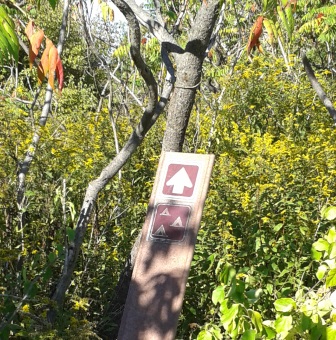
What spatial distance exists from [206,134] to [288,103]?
47.4 inches

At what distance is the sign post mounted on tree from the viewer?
2105mm

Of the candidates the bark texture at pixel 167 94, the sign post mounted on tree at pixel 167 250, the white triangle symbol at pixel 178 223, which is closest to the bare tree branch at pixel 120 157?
the bark texture at pixel 167 94

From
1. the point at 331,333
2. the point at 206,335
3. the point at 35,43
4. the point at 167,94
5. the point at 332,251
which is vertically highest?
the point at 167,94

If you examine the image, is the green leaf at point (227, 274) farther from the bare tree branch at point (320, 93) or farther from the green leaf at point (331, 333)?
the bare tree branch at point (320, 93)

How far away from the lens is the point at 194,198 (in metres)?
2.18

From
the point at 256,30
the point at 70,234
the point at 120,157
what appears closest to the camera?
the point at 256,30

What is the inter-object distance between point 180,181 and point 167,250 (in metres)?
0.27

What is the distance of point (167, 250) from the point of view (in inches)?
85.2

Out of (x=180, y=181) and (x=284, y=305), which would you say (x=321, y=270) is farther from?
(x=180, y=181)

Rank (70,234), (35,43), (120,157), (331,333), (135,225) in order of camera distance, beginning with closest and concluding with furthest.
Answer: (331,333), (35,43), (70,234), (120,157), (135,225)

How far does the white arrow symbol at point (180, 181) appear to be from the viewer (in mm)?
2215

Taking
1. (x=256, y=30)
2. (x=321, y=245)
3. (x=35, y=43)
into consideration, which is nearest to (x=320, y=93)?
(x=256, y=30)

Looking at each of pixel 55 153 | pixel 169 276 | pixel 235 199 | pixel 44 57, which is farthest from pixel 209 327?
pixel 55 153

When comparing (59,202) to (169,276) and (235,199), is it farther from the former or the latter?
(169,276)
